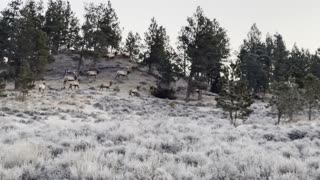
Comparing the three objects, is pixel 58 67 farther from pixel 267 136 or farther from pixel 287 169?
pixel 287 169

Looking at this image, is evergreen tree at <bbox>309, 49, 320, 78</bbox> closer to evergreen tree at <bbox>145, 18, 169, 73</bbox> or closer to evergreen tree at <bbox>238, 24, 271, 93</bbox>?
evergreen tree at <bbox>238, 24, 271, 93</bbox>

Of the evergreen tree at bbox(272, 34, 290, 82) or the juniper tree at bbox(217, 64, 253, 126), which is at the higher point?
the evergreen tree at bbox(272, 34, 290, 82)

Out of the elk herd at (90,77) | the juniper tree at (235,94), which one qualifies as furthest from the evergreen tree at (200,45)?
the juniper tree at (235,94)

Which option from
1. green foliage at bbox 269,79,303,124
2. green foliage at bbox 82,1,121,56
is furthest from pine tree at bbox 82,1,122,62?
green foliage at bbox 269,79,303,124

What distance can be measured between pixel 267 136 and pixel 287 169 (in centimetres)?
791

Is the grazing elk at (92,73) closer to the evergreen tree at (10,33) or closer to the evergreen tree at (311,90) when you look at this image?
the evergreen tree at (10,33)

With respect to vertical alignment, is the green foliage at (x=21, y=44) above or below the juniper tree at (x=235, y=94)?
above

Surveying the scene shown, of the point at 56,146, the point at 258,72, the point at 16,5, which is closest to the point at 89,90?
the point at 16,5

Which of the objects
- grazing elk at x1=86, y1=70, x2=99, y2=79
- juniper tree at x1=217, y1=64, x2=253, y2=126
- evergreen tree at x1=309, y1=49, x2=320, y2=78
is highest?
evergreen tree at x1=309, y1=49, x2=320, y2=78

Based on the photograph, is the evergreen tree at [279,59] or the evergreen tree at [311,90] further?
the evergreen tree at [279,59]

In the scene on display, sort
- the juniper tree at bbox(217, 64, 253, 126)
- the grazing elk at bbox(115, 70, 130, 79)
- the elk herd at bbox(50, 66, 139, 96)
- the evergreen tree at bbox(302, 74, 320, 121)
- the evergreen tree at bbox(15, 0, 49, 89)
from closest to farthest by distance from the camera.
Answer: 1. the juniper tree at bbox(217, 64, 253, 126)
2. the evergreen tree at bbox(302, 74, 320, 121)
3. the evergreen tree at bbox(15, 0, 49, 89)
4. the elk herd at bbox(50, 66, 139, 96)
5. the grazing elk at bbox(115, 70, 130, 79)

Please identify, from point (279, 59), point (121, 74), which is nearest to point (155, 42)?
point (121, 74)

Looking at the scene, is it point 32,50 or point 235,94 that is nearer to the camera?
point 235,94

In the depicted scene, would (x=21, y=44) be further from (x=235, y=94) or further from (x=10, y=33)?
(x=235, y=94)
